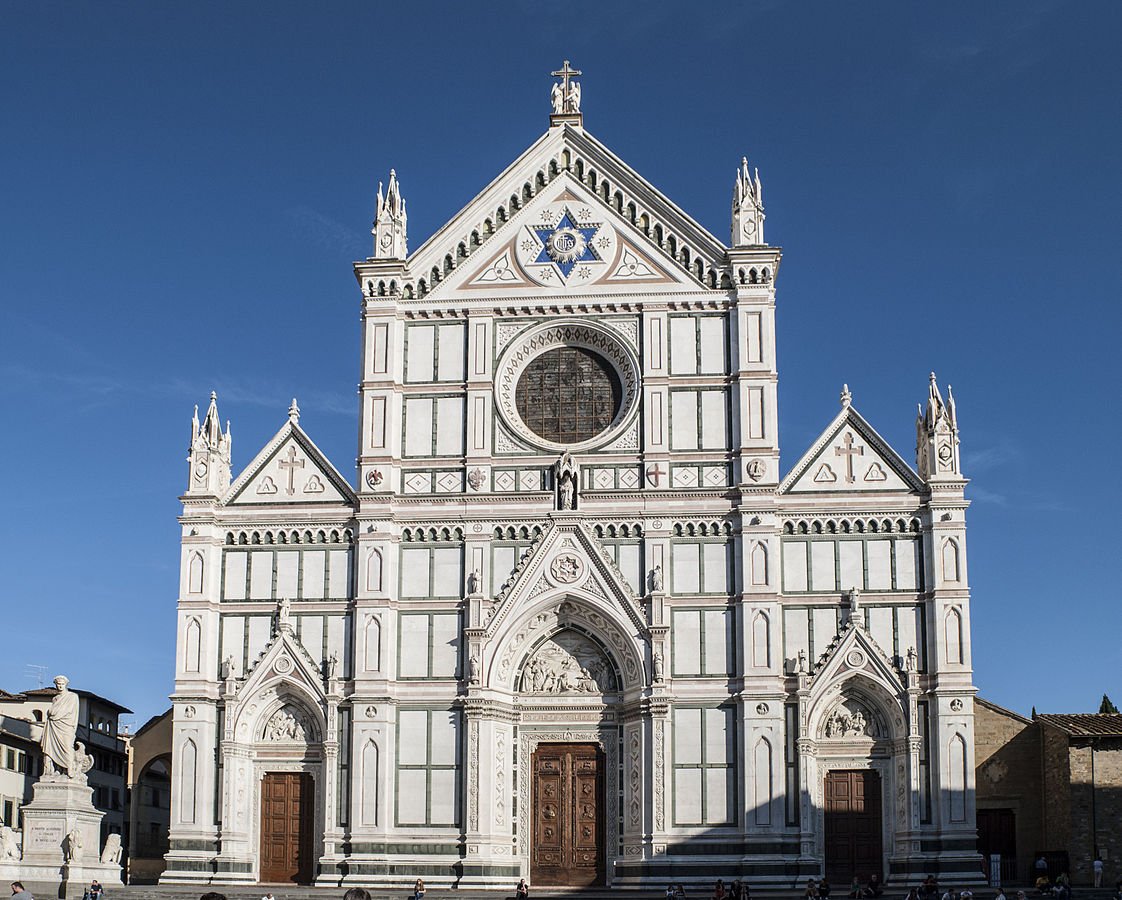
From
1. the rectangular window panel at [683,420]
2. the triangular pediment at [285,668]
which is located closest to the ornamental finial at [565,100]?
the rectangular window panel at [683,420]

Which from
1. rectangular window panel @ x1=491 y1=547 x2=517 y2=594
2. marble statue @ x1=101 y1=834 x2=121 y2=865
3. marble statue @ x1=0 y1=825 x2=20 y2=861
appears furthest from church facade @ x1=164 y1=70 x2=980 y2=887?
marble statue @ x1=0 y1=825 x2=20 y2=861

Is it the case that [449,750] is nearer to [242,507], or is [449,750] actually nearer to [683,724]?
[683,724]

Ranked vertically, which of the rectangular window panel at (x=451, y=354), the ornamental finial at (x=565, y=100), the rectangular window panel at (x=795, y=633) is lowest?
the rectangular window panel at (x=795, y=633)

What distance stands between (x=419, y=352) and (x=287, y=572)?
261 inches

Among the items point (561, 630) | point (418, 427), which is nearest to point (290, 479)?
point (418, 427)

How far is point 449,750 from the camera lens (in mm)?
37844

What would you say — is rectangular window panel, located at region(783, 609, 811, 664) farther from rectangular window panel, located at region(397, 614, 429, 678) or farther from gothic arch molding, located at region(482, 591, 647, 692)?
rectangular window panel, located at region(397, 614, 429, 678)

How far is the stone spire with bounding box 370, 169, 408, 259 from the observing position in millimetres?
41062

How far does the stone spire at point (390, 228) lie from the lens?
135 feet

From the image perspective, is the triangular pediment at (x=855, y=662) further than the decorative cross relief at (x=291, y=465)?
No

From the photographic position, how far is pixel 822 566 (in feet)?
125

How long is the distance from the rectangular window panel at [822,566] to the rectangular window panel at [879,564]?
894 millimetres

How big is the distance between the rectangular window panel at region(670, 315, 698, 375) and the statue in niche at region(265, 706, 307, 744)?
12.9m

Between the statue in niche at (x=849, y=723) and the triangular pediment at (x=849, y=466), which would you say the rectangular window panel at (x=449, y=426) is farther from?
the statue in niche at (x=849, y=723)
